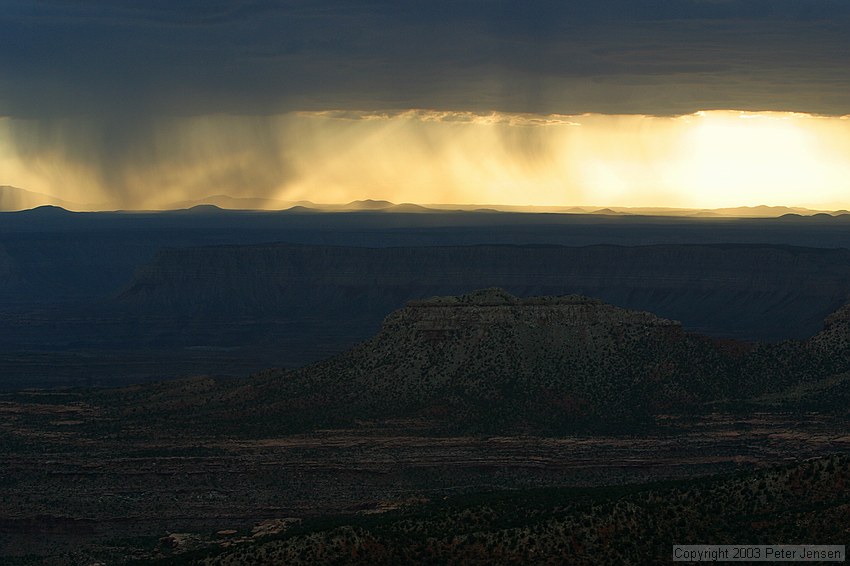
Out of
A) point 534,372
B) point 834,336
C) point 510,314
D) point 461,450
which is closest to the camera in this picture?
point 461,450

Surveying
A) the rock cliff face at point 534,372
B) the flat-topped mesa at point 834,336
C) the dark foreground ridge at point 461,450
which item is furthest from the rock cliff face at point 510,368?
the flat-topped mesa at point 834,336

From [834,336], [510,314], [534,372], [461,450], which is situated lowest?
[461,450]

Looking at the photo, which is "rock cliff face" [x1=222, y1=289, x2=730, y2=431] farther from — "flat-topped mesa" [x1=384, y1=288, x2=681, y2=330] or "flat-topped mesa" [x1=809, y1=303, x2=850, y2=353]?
"flat-topped mesa" [x1=809, y1=303, x2=850, y2=353]

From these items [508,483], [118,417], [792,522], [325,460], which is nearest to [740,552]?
[792,522]

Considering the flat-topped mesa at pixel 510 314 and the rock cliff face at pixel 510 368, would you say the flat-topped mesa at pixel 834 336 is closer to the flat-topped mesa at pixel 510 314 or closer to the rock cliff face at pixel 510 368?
the rock cliff face at pixel 510 368

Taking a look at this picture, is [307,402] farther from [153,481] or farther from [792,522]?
[792,522]

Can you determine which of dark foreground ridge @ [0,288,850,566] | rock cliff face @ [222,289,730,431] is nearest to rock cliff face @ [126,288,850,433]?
rock cliff face @ [222,289,730,431]

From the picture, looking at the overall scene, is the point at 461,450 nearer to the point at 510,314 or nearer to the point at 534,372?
the point at 534,372

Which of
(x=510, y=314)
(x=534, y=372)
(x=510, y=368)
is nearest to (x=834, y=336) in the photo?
(x=534, y=372)
